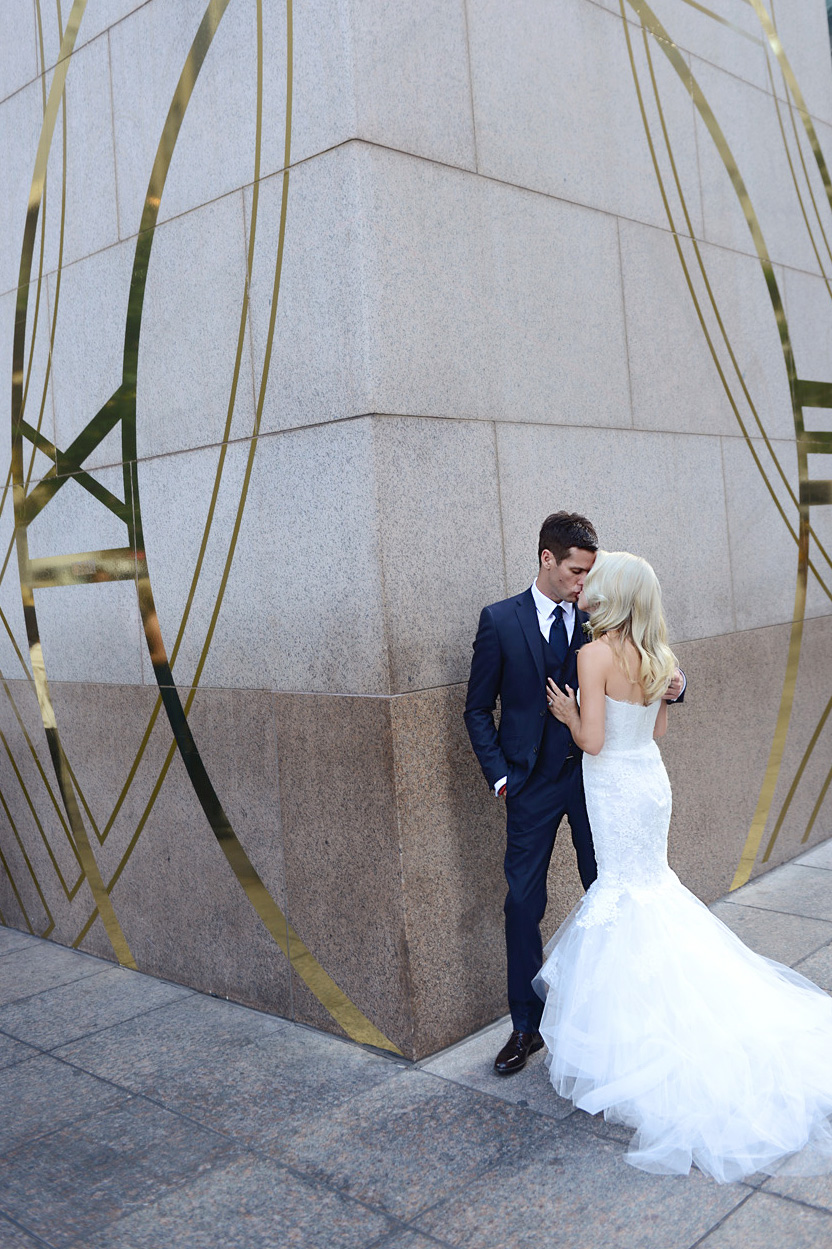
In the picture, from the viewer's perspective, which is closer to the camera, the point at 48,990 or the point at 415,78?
the point at 415,78

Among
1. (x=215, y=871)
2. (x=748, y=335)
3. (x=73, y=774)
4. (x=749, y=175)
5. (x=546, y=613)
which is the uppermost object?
(x=749, y=175)

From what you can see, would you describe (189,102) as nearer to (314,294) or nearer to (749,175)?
(314,294)

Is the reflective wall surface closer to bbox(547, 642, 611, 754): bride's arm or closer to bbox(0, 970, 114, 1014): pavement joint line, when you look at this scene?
bbox(0, 970, 114, 1014): pavement joint line

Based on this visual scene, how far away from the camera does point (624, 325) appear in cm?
606

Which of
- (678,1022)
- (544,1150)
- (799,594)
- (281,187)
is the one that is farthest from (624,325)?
(544,1150)

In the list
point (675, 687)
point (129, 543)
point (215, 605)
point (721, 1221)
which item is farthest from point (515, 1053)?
point (129, 543)

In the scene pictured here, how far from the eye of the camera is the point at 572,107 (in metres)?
5.75

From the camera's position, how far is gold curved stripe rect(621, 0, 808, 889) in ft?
21.9

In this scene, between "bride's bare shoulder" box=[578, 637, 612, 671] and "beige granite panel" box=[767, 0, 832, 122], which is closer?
"bride's bare shoulder" box=[578, 637, 612, 671]

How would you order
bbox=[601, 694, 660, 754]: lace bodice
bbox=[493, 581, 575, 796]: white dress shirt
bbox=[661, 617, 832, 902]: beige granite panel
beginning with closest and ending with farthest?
bbox=[601, 694, 660, 754]: lace bodice → bbox=[493, 581, 575, 796]: white dress shirt → bbox=[661, 617, 832, 902]: beige granite panel

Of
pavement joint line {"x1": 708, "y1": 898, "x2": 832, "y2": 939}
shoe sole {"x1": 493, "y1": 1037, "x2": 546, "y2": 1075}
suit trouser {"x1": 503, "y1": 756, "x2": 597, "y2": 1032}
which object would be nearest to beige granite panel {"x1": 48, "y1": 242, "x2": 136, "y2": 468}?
suit trouser {"x1": 503, "y1": 756, "x2": 597, "y2": 1032}

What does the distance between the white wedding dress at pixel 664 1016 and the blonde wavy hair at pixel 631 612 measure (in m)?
0.19

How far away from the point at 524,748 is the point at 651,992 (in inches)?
42.6

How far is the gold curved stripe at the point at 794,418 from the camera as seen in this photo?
6.68 meters
